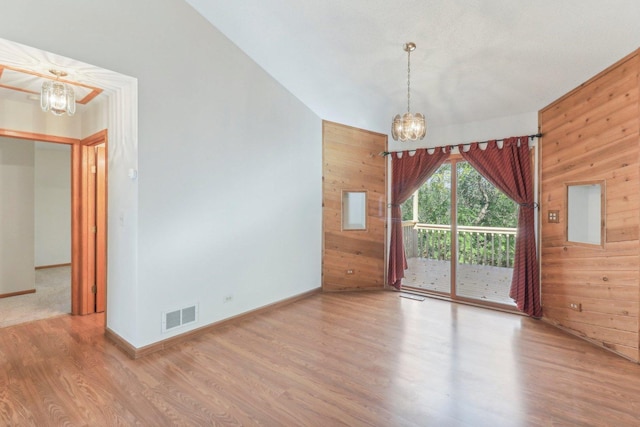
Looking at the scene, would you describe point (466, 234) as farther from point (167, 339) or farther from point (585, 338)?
point (167, 339)

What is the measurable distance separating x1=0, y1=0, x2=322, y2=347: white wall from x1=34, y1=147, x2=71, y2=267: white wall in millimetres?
4897

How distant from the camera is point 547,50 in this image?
9.84 feet

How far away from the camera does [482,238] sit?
4.80 metres

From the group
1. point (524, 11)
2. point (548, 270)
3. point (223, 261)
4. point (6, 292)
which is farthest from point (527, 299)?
point (6, 292)

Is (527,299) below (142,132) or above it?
below

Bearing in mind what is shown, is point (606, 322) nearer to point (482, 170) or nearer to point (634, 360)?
point (634, 360)

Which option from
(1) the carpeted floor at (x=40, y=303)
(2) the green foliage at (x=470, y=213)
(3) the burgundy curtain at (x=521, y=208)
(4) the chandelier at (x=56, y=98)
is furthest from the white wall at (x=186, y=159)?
(3) the burgundy curtain at (x=521, y=208)

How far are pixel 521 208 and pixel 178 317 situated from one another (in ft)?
13.9

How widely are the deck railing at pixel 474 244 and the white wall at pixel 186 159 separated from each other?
241 cm

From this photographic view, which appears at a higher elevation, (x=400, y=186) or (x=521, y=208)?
(x=400, y=186)

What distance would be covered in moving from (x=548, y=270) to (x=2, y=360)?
5617 millimetres

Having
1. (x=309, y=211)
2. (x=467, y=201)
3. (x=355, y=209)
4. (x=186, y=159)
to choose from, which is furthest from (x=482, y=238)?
(x=186, y=159)

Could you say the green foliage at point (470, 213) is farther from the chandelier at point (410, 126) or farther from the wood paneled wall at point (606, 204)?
the chandelier at point (410, 126)

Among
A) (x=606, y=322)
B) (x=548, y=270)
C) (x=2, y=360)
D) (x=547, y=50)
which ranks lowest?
(x=2, y=360)
